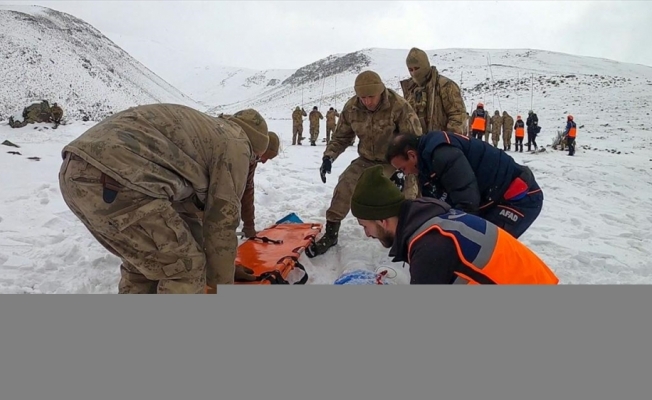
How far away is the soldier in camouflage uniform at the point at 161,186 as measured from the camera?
6.12 feet

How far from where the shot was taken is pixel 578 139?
667 inches

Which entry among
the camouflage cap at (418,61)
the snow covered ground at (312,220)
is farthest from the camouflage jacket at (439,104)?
the snow covered ground at (312,220)

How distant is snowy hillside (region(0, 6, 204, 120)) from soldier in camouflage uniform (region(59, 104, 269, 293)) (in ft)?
54.4

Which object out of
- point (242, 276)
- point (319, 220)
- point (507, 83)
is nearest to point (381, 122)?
point (319, 220)

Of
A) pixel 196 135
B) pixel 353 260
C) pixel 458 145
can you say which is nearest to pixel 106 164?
pixel 196 135

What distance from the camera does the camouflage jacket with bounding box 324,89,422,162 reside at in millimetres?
3857

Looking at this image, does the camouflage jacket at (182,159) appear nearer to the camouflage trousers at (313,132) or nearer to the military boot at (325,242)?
the military boot at (325,242)

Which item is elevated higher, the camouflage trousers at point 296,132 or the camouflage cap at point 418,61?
the camouflage cap at point 418,61

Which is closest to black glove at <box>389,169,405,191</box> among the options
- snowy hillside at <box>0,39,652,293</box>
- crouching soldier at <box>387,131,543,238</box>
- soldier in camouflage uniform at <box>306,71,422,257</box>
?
soldier in camouflage uniform at <box>306,71,422,257</box>

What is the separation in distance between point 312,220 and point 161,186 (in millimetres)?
2808

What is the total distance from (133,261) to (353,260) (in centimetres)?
185

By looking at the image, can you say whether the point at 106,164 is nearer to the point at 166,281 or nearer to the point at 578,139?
the point at 166,281

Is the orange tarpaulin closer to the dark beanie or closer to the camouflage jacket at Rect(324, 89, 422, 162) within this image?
the camouflage jacket at Rect(324, 89, 422, 162)

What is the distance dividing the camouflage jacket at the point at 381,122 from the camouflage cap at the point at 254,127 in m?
1.58
